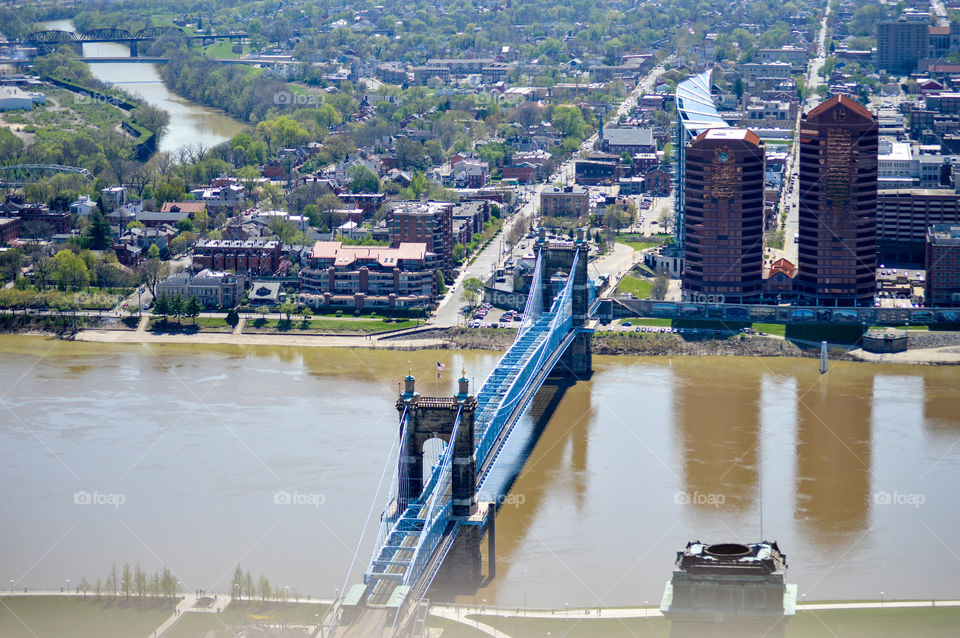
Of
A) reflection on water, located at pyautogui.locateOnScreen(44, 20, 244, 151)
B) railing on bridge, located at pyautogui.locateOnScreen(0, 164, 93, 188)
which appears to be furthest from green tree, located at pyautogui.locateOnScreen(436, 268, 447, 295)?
reflection on water, located at pyautogui.locateOnScreen(44, 20, 244, 151)

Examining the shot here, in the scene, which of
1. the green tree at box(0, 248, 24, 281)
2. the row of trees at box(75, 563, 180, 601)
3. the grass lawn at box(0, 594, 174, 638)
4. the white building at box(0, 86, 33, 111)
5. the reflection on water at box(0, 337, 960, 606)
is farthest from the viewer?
the white building at box(0, 86, 33, 111)

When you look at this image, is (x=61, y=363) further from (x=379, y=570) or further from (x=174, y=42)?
(x=174, y=42)

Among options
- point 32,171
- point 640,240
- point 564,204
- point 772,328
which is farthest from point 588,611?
point 32,171

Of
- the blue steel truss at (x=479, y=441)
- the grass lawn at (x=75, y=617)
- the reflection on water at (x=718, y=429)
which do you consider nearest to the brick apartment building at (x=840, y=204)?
the reflection on water at (x=718, y=429)

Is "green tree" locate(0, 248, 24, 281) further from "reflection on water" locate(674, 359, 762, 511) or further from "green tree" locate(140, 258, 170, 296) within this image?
"reflection on water" locate(674, 359, 762, 511)

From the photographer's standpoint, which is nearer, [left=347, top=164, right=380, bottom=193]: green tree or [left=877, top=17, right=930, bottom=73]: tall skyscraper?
[left=347, top=164, right=380, bottom=193]: green tree

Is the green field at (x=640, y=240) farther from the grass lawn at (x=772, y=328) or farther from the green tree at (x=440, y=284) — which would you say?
the grass lawn at (x=772, y=328)
